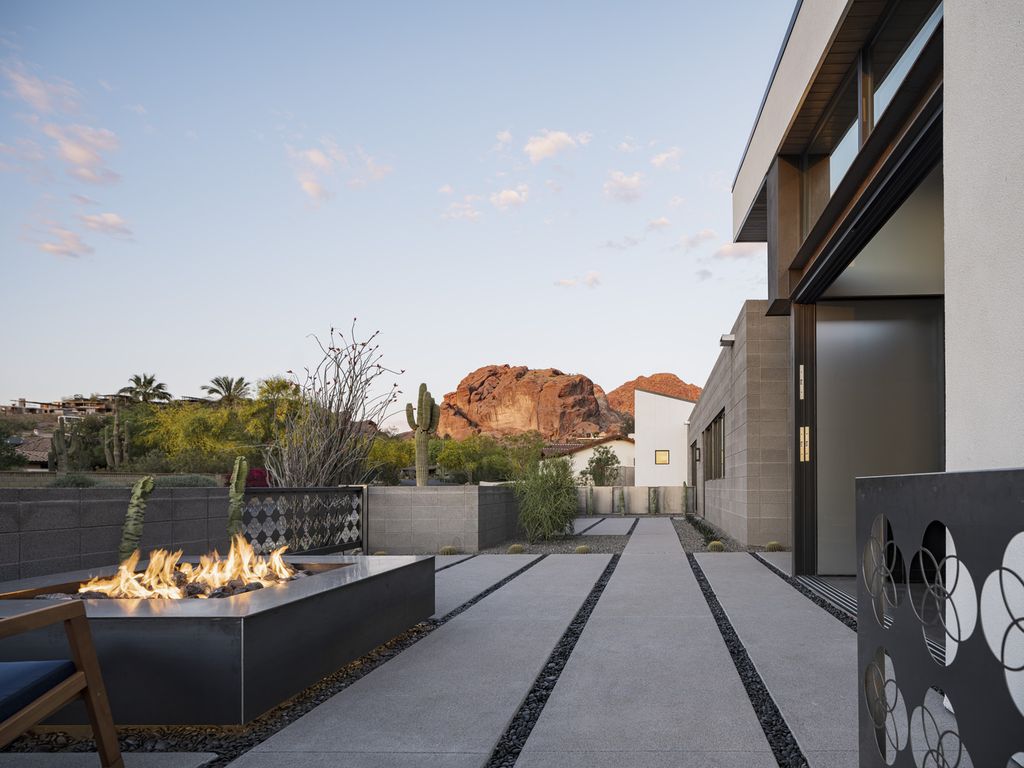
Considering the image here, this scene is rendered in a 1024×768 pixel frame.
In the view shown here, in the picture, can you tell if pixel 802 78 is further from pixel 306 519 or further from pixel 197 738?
pixel 306 519

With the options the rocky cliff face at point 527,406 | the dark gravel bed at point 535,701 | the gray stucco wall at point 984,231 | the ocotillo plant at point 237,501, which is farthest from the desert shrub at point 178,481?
the rocky cliff face at point 527,406

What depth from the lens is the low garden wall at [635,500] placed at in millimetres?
20875

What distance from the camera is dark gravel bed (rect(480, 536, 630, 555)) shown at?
887 centimetres

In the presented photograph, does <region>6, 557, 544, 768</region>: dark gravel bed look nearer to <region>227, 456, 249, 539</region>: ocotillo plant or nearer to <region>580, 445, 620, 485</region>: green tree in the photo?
<region>227, 456, 249, 539</region>: ocotillo plant

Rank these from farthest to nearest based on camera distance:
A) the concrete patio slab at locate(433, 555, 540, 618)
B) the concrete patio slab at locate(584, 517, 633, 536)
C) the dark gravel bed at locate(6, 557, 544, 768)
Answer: the concrete patio slab at locate(584, 517, 633, 536) → the concrete patio slab at locate(433, 555, 540, 618) → the dark gravel bed at locate(6, 557, 544, 768)

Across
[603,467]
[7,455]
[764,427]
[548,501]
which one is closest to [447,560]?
[548,501]

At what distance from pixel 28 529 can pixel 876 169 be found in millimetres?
4651

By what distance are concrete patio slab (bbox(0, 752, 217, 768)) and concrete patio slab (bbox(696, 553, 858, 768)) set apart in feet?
5.86

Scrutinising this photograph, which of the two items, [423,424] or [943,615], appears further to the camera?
[423,424]

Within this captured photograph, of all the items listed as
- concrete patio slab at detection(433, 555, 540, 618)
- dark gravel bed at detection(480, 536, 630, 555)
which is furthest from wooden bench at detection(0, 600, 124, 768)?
dark gravel bed at detection(480, 536, 630, 555)

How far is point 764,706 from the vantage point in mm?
2758

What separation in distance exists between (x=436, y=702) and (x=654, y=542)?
25.4 feet

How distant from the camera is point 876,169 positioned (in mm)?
4152

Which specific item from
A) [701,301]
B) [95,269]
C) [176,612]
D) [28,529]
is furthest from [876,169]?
[701,301]
